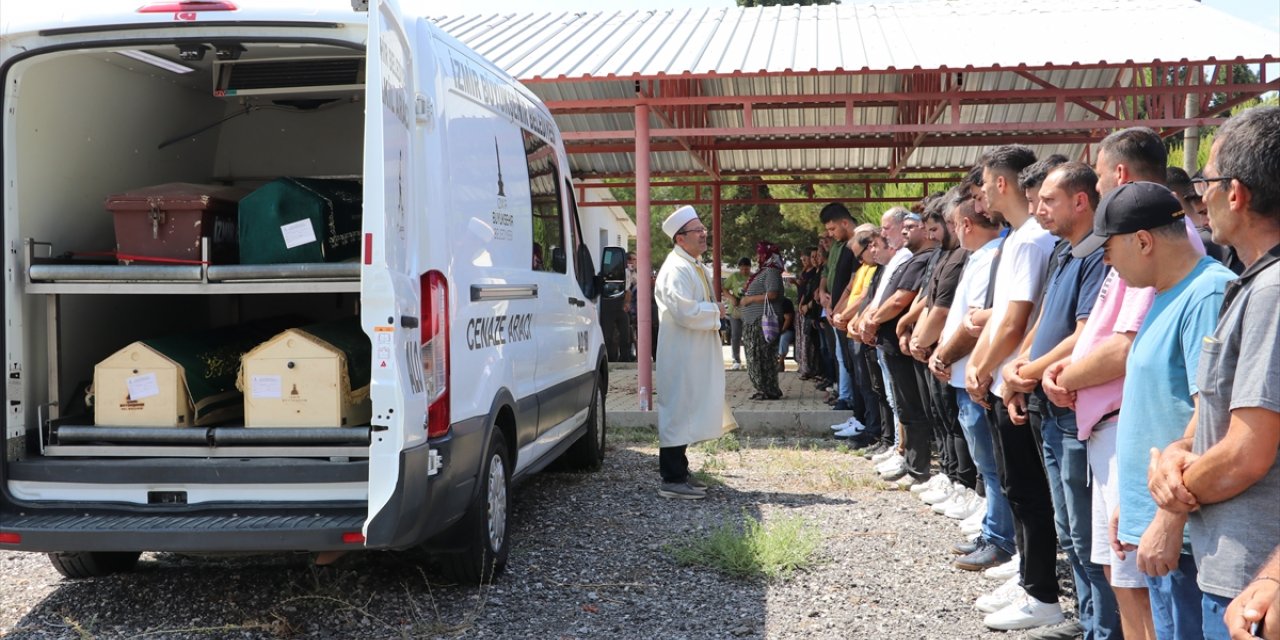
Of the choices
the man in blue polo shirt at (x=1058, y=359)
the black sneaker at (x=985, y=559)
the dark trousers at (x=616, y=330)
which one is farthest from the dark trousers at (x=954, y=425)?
the dark trousers at (x=616, y=330)

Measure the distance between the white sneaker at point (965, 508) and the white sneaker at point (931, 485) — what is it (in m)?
0.39

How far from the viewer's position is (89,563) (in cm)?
522

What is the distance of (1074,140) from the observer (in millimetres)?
13578

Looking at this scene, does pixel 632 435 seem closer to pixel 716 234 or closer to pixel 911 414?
pixel 911 414

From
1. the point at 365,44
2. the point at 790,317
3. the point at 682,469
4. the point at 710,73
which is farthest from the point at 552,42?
the point at 365,44

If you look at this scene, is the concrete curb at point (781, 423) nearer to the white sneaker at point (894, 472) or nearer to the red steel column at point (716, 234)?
the white sneaker at point (894, 472)

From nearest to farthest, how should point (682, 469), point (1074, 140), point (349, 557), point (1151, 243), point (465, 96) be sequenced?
1. point (1151, 243)
2. point (465, 96)
3. point (349, 557)
4. point (682, 469)
5. point (1074, 140)

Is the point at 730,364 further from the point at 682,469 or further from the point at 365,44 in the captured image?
the point at 365,44

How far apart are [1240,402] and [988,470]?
304 cm

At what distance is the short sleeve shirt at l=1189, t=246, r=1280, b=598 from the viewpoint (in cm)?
217

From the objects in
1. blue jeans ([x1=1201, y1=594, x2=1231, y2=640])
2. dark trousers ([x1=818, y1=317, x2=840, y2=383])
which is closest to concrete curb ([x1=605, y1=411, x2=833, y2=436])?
dark trousers ([x1=818, y1=317, x2=840, y2=383])

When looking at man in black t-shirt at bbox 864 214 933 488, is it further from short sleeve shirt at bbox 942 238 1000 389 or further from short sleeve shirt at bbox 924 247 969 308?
short sleeve shirt at bbox 942 238 1000 389

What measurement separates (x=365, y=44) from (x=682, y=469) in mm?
4037

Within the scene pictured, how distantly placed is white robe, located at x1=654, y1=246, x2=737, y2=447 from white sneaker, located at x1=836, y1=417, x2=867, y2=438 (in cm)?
252
